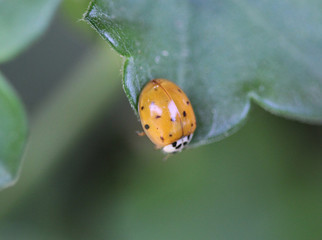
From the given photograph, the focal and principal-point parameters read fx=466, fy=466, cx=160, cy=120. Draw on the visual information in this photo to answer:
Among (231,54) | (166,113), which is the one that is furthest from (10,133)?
(231,54)

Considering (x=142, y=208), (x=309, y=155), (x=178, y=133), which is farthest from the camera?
(x=142, y=208)

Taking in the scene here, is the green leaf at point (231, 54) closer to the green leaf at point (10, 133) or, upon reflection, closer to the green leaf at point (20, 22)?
the green leaf at point (20, 22)

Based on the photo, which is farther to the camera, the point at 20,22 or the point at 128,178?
the point at 128,178

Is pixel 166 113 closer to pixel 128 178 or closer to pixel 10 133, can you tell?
pixel 10 133

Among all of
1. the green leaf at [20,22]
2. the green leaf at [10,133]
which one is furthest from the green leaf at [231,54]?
the green leaf at [10,133]

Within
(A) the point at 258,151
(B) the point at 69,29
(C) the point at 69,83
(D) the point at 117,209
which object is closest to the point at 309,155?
(A) the point at 258,151

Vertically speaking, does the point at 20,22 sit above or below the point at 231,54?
above

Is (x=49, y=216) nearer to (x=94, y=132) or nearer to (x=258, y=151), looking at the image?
(x=94, y=132)
